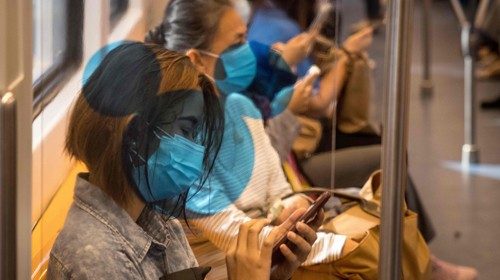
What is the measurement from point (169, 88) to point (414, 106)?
4.14 metres

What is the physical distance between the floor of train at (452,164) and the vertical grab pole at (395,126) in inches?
67.6

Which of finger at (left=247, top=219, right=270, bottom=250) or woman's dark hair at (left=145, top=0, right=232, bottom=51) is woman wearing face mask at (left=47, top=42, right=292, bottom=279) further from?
finger at (left=247, top=219, right=270, bottom=250)

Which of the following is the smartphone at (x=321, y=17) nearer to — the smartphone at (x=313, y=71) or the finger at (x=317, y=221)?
the smartphone at (x=313, y=71)

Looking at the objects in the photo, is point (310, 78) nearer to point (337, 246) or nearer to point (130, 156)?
point (337, 246)

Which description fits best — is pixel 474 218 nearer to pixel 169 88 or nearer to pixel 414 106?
pixel 414 106

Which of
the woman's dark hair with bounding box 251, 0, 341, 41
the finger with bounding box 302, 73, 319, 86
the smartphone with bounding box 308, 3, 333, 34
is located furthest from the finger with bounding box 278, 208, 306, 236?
the smartphone with bounding box 308, 3, 333, 34

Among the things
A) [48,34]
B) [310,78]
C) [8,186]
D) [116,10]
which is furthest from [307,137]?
→ [8,186]

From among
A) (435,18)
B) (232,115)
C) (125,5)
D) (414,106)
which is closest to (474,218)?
(414,106)

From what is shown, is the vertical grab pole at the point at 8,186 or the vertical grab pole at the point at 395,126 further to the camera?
the vertical grab pole at the point at 395,126

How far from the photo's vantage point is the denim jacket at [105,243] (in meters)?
1.50

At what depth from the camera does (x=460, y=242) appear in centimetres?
375

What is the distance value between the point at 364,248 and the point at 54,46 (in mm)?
896

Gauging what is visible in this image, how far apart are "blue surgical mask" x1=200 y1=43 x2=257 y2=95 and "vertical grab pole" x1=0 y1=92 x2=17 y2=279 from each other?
48 centimetres

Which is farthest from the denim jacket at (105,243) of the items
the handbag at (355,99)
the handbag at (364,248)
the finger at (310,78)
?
the handbag at (355,99)
